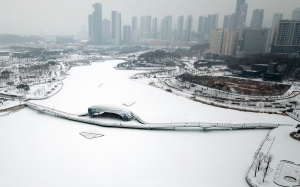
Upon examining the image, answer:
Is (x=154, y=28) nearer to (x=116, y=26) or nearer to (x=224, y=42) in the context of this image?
(x=116, y=26)

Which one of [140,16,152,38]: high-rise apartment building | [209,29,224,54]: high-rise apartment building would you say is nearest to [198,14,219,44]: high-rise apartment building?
[140,16,152,38]: high-rise apartment building

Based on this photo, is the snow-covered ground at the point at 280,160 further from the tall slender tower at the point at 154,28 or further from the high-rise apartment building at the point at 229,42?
the tall slender tower at the point at 154,28

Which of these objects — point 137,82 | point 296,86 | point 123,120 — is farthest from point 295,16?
point 123,120

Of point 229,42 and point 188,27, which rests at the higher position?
point 188,27

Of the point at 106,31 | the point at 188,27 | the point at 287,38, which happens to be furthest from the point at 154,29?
the point at 287,38

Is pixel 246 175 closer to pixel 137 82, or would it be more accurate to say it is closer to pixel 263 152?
pixel 263 152

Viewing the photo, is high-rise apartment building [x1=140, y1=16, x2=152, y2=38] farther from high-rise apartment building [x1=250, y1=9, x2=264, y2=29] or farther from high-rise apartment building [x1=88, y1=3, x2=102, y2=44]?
high-rise apartment building [x1=250, y1=9, x2=264, y2=29]
